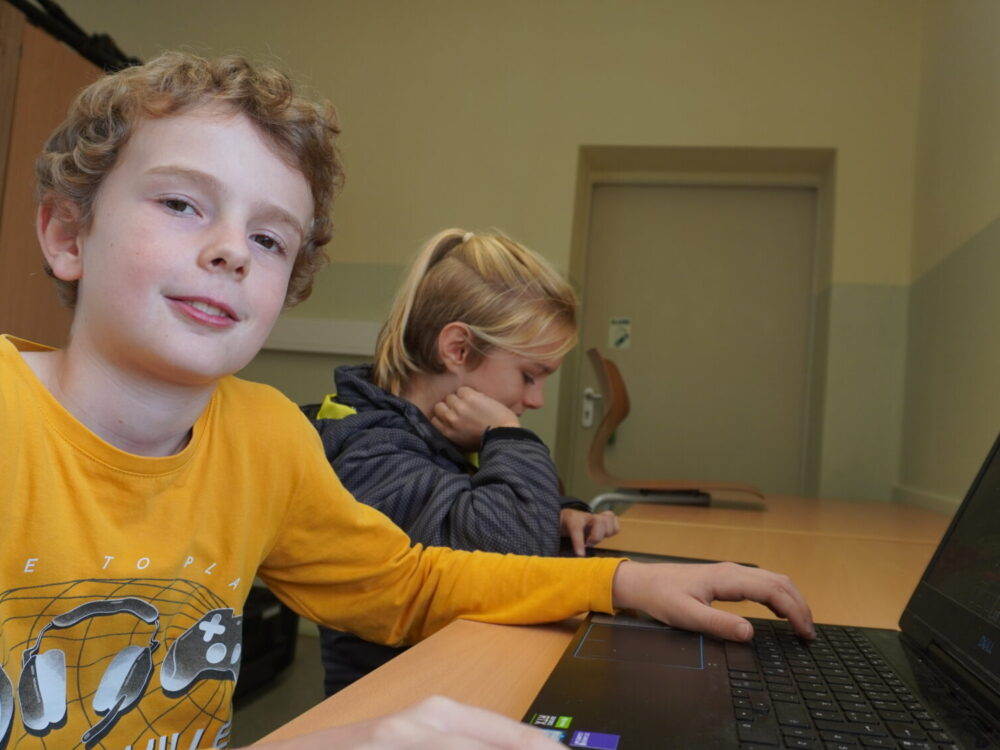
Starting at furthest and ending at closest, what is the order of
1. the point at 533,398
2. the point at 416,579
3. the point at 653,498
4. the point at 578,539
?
the point at 653,498
the point at 533,398
the point at 578,539
the point at 416,579

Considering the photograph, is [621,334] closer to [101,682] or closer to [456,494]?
[456,494]

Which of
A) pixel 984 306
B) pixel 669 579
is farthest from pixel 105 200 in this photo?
pixel 984 306

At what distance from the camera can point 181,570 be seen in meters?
0.71

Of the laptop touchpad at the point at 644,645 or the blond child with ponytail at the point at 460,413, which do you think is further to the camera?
the blond child with ponytail at the point at 460,413

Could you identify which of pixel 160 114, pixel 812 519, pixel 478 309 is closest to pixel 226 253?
pixel 160 114

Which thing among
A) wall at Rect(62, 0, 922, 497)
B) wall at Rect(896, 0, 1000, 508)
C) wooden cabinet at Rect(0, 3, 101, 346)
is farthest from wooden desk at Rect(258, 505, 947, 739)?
wooden cabinet at Rect(0, 3, 101, 346)

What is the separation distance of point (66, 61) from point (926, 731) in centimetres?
294

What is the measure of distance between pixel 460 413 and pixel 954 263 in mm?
1809

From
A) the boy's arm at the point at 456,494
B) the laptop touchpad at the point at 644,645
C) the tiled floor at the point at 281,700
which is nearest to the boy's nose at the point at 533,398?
the boy's arm at the point at 456,494

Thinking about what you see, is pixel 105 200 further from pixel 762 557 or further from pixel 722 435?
pixel 722 435

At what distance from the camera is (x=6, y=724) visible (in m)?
0.60

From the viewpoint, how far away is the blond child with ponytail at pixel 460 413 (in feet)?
3.58

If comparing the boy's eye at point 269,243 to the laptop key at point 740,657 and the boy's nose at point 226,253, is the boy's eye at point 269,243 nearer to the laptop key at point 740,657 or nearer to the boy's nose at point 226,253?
the boy's nose at point 226,253

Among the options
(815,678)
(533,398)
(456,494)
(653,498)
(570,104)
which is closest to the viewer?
(815,678)
